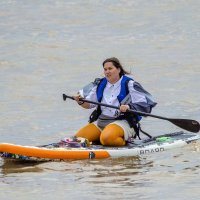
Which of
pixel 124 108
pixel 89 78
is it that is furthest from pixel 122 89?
pixel 89 78

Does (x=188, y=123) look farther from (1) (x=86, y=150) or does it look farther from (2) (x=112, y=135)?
(1) (x=86, y=150)

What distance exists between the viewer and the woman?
438 inches

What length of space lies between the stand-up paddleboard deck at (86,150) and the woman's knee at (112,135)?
0.10 meters

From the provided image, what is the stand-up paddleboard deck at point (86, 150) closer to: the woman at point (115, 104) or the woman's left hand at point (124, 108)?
the woman at point (115, 104)

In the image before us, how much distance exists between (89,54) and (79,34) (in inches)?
84.4

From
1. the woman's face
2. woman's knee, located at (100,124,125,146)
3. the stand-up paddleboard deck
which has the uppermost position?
the woman's face

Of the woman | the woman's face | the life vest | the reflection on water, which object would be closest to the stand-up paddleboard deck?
the reflection on water

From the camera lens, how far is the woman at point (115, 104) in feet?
36.5

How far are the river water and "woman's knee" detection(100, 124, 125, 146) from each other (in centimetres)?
37

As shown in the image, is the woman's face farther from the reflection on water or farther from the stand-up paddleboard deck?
the reflection on water

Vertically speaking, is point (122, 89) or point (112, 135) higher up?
point (122, 89)

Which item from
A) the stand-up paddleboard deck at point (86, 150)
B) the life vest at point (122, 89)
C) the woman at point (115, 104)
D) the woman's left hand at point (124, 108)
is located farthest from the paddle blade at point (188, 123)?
the woman's left hand at point (124, 108)

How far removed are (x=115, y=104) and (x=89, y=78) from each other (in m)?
7.12

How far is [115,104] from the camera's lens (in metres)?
11.3
